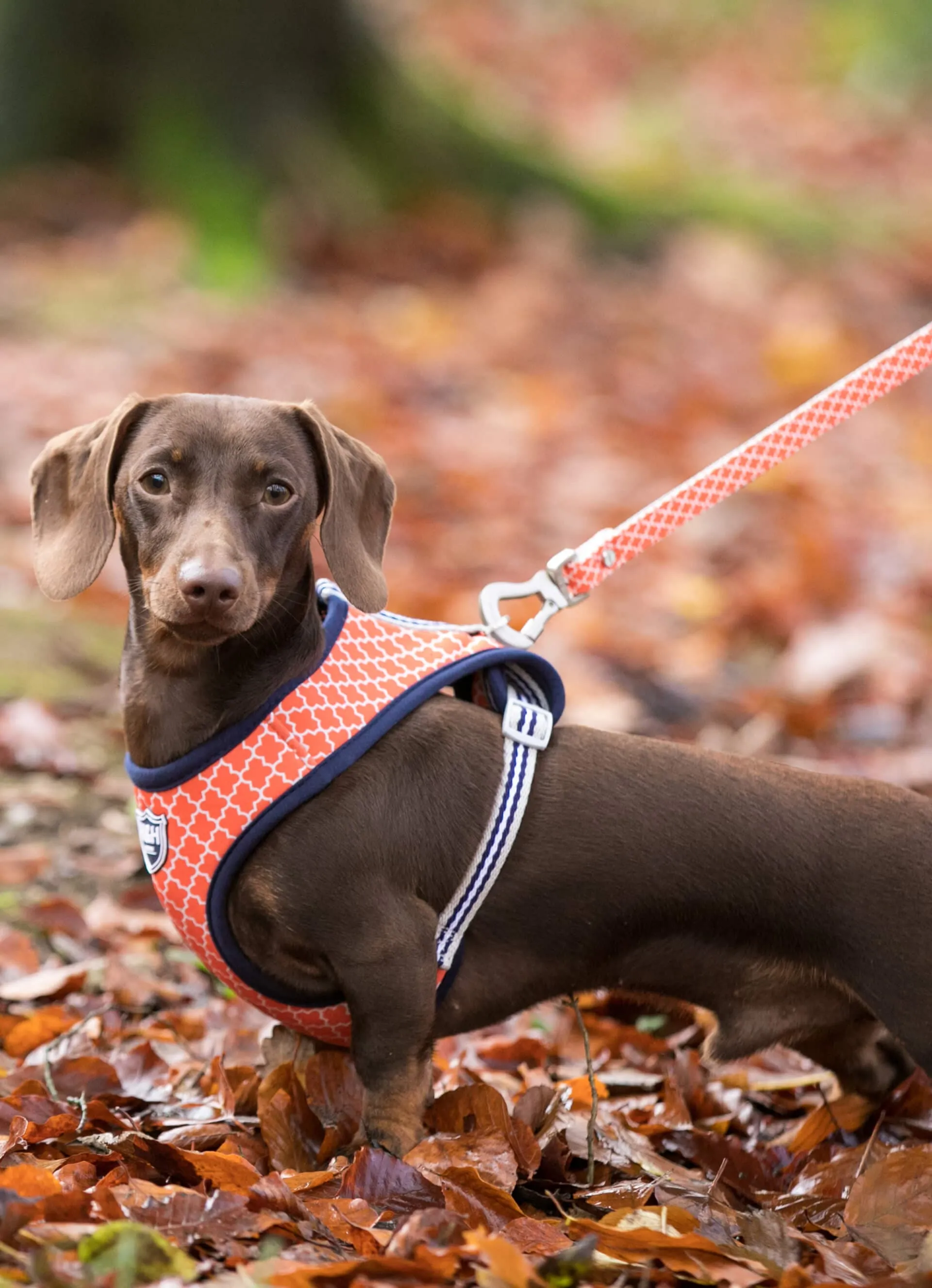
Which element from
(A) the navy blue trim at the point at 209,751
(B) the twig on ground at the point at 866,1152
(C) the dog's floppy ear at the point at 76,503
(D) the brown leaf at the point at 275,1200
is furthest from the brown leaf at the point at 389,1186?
(C) the dog's floppy ear at the point at 76,503

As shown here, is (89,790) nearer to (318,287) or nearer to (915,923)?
(915,923)

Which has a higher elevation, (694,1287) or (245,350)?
(694,1287)

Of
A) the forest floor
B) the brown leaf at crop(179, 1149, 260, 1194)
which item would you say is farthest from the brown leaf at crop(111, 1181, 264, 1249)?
the brown leaf at crop(179, 1149, 260, 1194)

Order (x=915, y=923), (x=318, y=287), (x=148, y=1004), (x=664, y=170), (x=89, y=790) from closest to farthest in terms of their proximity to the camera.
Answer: (x=915, y=923) → (x=148, y=1004) → (x=89, y=790) → (x=318, y=287) → (x=664, y=170)

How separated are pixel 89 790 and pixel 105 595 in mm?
1680

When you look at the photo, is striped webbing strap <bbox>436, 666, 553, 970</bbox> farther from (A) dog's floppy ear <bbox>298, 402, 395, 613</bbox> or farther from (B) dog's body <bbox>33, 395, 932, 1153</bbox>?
(A) dog's floppy ear <bbox>298, 402, 395, 613</bbox>

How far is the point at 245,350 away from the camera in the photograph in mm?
8688

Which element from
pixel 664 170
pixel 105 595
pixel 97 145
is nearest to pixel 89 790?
pixel 105 595

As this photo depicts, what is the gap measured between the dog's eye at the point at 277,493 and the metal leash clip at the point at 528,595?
0.49m

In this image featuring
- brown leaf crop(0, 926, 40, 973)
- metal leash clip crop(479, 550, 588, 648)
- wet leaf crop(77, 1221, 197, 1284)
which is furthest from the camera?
brown leaf crop(0, 926, 40, 973)

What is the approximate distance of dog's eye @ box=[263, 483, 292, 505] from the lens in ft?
9.81

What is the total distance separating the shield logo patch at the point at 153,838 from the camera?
2.94 m

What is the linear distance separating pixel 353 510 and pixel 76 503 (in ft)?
1.81

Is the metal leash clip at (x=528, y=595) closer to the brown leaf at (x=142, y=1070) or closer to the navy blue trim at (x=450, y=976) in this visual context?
the navy blue trim at (x=450, y=976)
